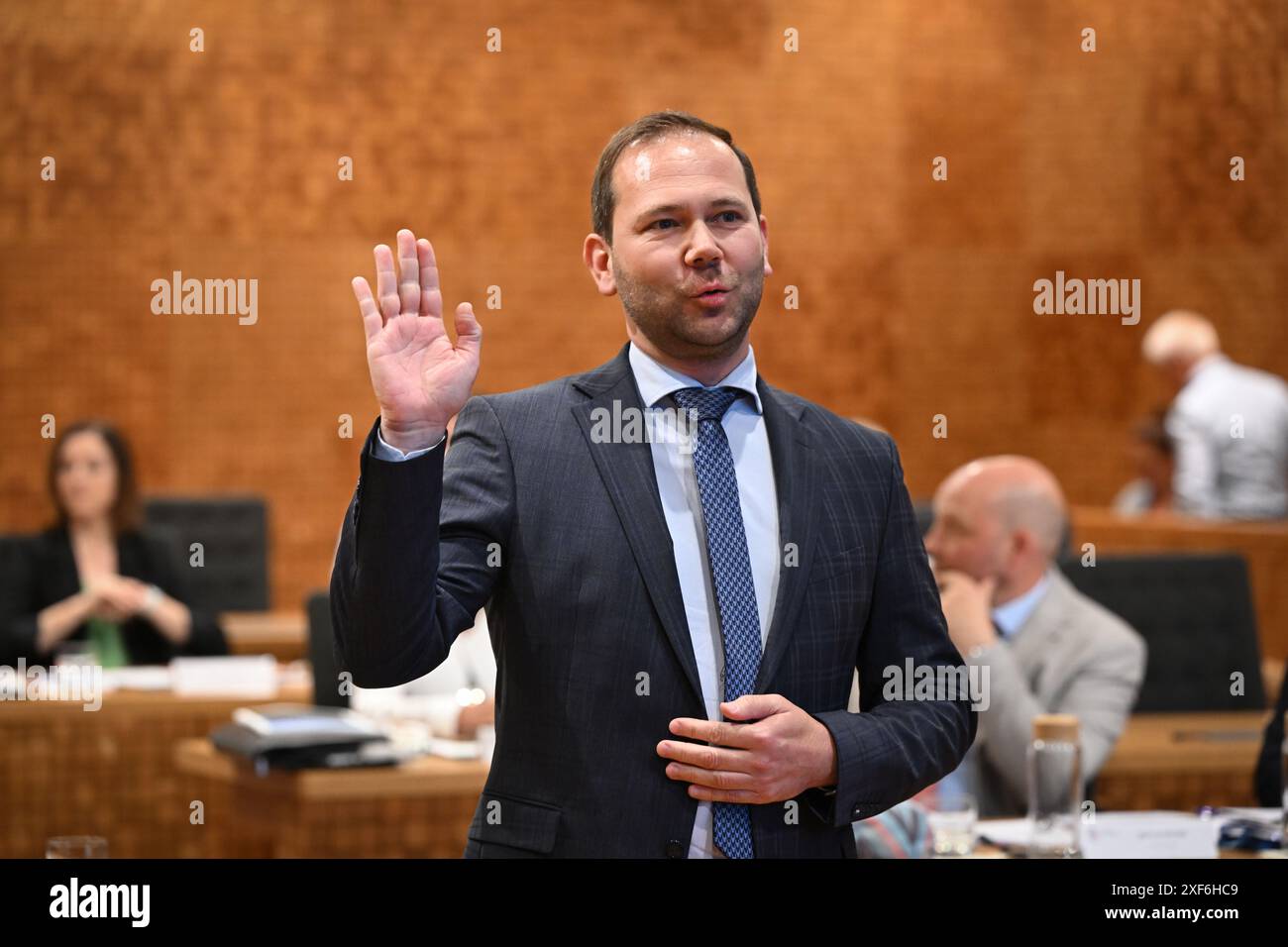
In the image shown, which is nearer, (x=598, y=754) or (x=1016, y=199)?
A: (x=598, y=754)

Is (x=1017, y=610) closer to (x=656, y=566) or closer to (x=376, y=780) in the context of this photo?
(x=376, y=780)

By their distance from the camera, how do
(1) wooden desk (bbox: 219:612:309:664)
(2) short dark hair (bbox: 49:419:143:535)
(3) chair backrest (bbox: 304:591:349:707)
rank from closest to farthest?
(3) chair backrest (bbox: 304:591:349:707) → (2) short dark hair (bbox: 49:419:143:535) → (1) wooden desk (bbox: 219:612:309:664)

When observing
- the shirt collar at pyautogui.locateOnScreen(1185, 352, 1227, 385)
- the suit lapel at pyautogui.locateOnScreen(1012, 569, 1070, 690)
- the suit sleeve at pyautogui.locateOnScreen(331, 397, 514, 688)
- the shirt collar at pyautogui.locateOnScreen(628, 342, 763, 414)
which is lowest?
the suit lapel at pyautogui.locateOnScreen(1012, 569, 1070, 690)

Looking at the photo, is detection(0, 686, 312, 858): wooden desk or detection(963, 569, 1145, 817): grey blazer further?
detection(0, 686, 312, 858): wooden desk

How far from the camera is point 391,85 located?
8.58 m

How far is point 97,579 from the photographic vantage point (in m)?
5.66

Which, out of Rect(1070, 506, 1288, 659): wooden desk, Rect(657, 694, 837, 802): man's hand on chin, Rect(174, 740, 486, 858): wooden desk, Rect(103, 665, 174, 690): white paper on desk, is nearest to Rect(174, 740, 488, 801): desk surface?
Rect(174, 740, 486, 858): wooden desk

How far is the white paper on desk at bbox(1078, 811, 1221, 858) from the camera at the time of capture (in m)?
2.82

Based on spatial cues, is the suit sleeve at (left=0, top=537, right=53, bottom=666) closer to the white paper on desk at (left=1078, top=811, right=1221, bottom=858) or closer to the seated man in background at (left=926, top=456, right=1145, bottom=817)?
the seated man in background at (left=926, top=456, right=1145, bottom=817)

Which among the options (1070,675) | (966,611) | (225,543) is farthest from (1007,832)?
(225,543)

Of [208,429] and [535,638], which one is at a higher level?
[208,429]

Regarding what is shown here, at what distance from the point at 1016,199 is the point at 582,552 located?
8.16 metres

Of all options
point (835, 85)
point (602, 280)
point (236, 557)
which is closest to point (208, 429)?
point (236, 557)
